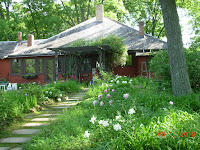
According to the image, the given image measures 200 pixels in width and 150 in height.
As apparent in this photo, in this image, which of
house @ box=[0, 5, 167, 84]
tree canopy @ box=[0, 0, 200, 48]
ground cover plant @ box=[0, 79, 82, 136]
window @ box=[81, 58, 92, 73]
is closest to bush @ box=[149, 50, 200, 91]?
ground cover plant @ box=[0, 79, 82, 136]

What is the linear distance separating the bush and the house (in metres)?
6.56

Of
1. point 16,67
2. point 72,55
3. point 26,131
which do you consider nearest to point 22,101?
point 26,131

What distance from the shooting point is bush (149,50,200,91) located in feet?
18.9

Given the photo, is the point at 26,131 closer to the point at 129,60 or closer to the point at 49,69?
the point at 129,60

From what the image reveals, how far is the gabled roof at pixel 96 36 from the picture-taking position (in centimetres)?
1384

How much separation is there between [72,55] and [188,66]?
372 inches

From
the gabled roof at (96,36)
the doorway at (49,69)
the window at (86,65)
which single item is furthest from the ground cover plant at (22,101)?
the doorway at (49,69)

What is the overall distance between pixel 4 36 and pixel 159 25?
69.6ft

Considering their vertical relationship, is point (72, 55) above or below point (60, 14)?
below

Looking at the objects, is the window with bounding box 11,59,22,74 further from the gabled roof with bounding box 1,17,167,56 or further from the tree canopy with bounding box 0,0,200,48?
the tree canopy with bounding box 0,0,200,48

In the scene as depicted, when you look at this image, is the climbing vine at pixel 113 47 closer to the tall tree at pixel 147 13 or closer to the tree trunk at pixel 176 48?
the tree trunk at pixel 176 48

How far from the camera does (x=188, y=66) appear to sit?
5.84 metres

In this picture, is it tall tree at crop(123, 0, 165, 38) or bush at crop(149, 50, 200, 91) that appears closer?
bush at crop(149, 50, 200, 91)

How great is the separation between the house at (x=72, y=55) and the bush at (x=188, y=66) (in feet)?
21.5
